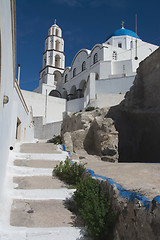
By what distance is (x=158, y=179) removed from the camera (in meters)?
4.15

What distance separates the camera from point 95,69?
30203 mm

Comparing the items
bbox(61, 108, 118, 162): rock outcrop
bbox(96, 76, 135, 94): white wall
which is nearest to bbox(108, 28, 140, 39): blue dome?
bbox(96, 76, 135, 94): white wall

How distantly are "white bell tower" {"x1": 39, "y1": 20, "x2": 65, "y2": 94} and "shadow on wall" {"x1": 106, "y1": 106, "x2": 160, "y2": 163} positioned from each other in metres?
24.9

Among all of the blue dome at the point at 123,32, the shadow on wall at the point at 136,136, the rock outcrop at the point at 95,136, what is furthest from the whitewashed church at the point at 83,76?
the rock outcrop at the point at 95,136

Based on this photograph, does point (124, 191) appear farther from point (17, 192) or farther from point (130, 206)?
point (17, 192)

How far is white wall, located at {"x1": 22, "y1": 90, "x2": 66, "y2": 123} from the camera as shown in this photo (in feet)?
93.7

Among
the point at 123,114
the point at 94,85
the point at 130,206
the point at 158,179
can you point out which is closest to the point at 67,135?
the point at 123,114

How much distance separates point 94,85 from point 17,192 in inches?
863

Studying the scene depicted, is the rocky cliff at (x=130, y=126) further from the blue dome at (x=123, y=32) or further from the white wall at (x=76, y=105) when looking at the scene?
the blue dome at (x=123, y=32)

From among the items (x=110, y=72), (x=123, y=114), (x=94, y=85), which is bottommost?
(x=123, y=114)

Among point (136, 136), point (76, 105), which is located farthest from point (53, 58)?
point (136, 136)

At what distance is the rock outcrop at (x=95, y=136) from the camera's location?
1021 centimetres

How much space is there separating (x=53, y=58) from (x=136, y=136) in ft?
92.6

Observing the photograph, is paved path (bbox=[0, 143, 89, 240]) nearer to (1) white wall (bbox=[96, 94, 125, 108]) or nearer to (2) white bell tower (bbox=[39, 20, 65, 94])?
(1) white wall (bbox=[96, 94, 125, 108])
